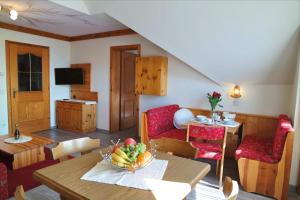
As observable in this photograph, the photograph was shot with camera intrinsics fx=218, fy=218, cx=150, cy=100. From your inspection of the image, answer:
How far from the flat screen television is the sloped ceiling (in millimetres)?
2150

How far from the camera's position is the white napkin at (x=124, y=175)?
4.14 ft

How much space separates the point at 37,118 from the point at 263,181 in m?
4.96

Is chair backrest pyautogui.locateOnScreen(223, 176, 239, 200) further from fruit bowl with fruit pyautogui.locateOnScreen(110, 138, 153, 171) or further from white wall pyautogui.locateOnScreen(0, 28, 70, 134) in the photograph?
white wall pyautogui.locateOnScreen(0, 28, 70, 134)

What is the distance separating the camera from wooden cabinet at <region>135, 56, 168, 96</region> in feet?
13.6

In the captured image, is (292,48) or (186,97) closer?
(292,48)

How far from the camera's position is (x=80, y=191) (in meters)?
1.16

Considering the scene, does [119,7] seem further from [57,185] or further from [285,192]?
[285,192]

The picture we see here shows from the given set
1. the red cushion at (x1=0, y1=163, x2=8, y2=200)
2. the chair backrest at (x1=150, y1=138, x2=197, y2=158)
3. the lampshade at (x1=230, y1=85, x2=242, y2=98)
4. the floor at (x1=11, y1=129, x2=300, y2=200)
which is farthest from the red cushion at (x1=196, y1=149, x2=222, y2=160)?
the red cushion at (x1=0, y1=163, x2=8, y2=200)

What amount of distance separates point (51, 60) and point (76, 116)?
5.25 ft

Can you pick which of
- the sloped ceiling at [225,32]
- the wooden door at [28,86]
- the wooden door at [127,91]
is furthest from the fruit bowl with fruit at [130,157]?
the wooden door at [28,86]

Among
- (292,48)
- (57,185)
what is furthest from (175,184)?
(292,48)

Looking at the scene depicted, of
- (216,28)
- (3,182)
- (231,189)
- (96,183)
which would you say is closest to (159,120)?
(216,28)

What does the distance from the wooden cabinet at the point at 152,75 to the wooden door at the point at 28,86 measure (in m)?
2.61

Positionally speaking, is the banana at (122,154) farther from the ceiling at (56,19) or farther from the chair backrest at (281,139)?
the ceiling at (56,19)
